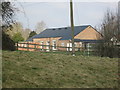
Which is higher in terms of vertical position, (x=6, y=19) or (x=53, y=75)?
(x=6, y=19)

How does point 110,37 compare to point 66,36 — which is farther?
point 66,36

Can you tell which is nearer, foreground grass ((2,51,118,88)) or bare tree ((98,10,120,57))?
foreground grass ((2,51,118,88))

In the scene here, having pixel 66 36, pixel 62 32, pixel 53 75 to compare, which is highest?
pixel 62 32

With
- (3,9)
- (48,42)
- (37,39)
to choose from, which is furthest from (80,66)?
(37,39)

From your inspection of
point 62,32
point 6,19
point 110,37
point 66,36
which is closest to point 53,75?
point 6,19

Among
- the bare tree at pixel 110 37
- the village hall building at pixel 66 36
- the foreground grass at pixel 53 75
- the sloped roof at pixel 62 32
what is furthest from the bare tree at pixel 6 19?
the sloped roof at pixel 62 32

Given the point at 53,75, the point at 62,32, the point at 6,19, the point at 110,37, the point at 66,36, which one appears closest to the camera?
the point at 53,75

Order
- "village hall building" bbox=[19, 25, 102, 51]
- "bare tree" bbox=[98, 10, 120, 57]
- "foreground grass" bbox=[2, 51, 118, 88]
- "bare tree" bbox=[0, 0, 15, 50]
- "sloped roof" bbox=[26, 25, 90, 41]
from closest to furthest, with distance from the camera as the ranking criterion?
"foreground grass" bbox=[2, 51, 118, 88]
"bare tree" bbox=[0, 0, 15, 50]
"bare tree" bbox=[98, 10, 120, 57]
"village hall building" bbox=[19, 25, 102, 51]
"sloped roof" bbox=[26, 25, 90, 41]

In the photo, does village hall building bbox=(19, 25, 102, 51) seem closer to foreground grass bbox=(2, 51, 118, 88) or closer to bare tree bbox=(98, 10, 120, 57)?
bare tree bbox=(98, 10, 120, 57)

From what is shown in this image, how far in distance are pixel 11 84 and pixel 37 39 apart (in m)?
49.6

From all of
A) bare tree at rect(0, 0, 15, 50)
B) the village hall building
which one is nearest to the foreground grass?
bare tree at rect(0, 0, 15, 50)

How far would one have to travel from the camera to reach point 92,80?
8.35 meters

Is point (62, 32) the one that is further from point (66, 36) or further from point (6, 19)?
point (6, 19)

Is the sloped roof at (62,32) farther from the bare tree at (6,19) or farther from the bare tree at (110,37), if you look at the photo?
the bare tree at (6,19)
